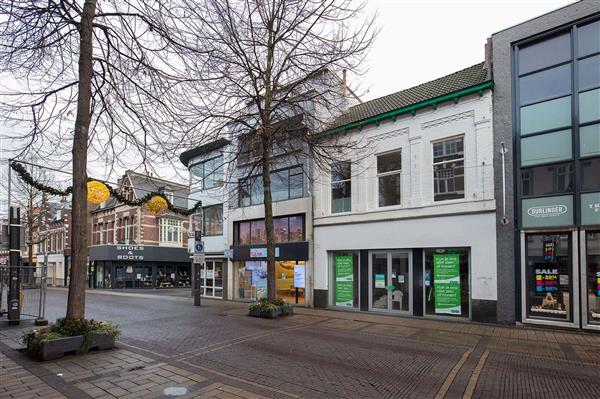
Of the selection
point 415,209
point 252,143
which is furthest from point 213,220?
point 415,209

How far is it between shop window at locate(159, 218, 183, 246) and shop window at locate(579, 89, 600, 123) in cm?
3435

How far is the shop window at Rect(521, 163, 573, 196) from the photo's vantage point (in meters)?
11.2

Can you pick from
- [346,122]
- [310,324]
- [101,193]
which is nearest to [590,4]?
[346,122]

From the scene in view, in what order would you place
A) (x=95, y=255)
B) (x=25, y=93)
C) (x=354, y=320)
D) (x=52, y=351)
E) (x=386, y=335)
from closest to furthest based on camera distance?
1. (x=52, y=351)
2. (x=25, y=93)
3. (x=386, y=335)
4. (x=354, y=320)
5. (x=95, y=255)

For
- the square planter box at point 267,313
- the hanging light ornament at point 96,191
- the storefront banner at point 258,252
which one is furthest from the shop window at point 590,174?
the hanging light ornament at point 96,191

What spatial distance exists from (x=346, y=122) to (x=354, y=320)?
27.4 ft

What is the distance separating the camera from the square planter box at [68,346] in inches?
277

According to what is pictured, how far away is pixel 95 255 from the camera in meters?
35.8

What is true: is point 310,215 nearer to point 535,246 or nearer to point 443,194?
point 443,194

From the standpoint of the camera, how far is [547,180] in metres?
11.5

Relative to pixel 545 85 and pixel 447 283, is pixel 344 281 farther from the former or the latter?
pixel 545 85

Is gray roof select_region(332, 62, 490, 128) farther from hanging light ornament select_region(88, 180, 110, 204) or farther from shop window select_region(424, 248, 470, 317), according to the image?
hanging light ornament select_region(88, 180, 110, 204)

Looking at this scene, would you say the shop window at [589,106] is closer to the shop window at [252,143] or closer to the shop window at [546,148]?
the shop window at [546,148]

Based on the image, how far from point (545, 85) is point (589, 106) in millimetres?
1425
